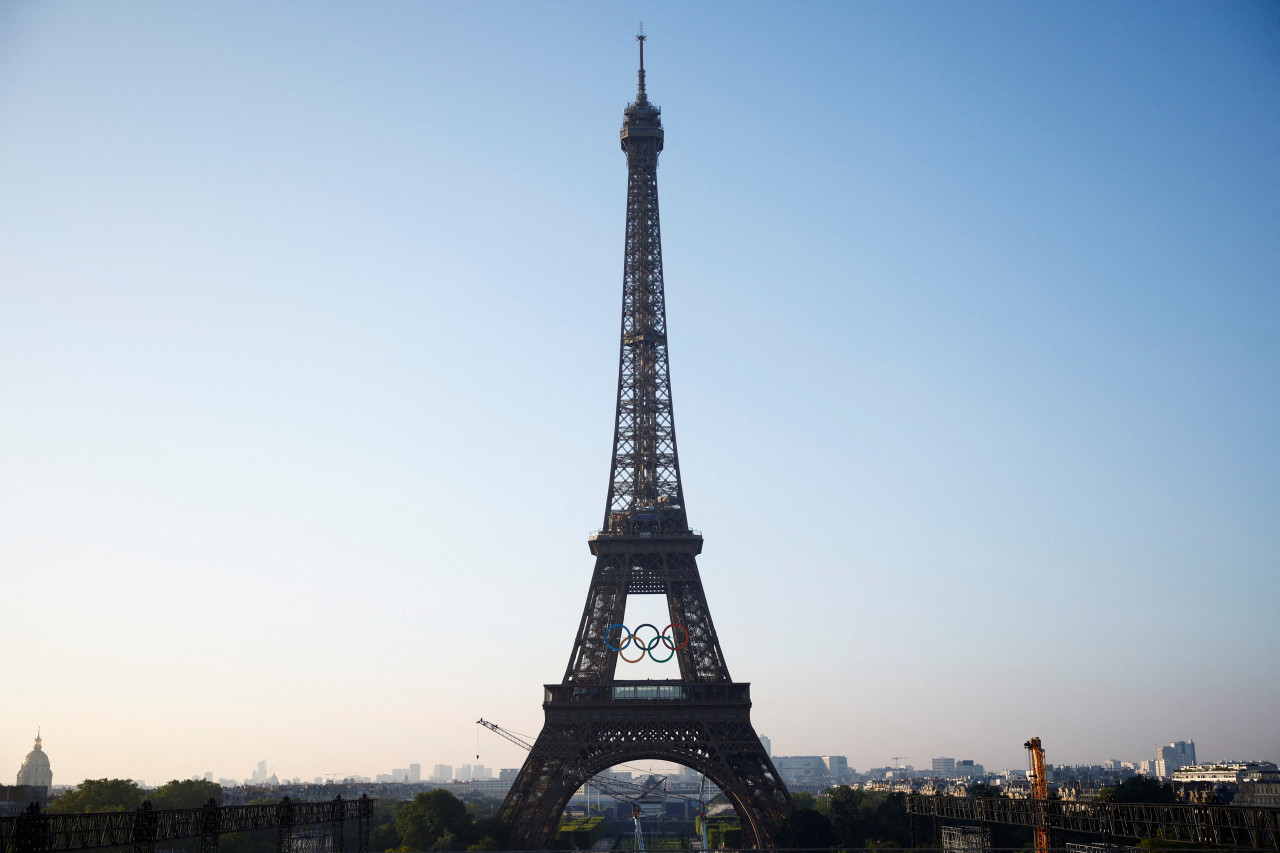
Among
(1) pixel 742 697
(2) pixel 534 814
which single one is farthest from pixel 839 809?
(2) pixel 534 814

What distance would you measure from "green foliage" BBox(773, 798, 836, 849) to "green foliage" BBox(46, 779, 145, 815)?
2008 inches

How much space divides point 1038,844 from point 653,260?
173ft

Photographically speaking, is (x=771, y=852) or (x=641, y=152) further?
(x=641, y=152)

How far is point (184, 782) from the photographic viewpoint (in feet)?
340

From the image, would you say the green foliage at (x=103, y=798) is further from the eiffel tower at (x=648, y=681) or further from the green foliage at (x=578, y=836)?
the green foliage at (x=578, y=836)

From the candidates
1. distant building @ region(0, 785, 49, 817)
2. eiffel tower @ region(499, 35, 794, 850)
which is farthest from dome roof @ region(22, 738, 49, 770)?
eiffel tower @ region(499, 35, 794, 850)

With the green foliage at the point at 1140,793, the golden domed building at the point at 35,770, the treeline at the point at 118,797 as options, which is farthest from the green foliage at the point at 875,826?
the golden domed building at the point at 35,770

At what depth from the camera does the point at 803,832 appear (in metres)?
75.1

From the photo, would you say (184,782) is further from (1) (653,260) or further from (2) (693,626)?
(1) (653,260)

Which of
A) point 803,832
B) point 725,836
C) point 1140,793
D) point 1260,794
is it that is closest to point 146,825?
point 803,832

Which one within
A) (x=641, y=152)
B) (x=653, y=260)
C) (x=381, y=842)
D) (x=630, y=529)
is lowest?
(x=381, y=842)

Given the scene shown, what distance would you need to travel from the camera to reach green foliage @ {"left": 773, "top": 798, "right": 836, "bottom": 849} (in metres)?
74.2

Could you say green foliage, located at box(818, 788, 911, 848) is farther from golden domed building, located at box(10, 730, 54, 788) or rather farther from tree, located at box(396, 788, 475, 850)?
golden domed building, located at box(10, 730, 54, 788)

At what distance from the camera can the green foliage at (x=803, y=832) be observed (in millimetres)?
74188
